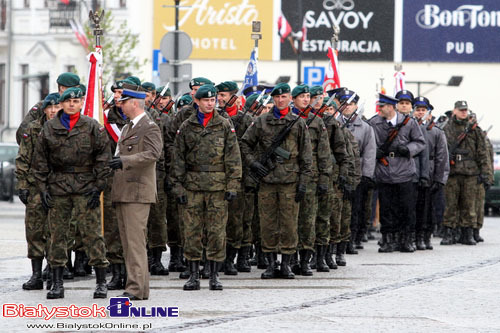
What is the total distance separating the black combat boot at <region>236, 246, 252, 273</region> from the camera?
1388 centimetres

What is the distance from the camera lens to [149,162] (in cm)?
1095

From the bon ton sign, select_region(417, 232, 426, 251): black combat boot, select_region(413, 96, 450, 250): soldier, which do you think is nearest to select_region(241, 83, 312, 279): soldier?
select_region(417, 232, 426, 251): black combat boot

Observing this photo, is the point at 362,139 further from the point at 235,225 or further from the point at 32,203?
the point at 32,203

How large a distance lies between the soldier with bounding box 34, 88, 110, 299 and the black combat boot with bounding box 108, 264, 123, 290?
770 mm

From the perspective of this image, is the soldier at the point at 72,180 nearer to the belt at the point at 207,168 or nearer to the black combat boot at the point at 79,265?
the belt at the point at 207,168

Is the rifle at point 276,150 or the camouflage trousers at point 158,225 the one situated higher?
the rifle at point 276,150

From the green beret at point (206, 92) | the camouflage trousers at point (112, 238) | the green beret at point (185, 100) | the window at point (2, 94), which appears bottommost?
the camouflage trousers at point (112, 238)

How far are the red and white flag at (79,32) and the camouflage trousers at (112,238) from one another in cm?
3022

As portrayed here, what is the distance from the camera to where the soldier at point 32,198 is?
475 inches

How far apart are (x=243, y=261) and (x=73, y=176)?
3.43 metres

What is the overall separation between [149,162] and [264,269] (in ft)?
12.4

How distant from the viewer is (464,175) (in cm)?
1867

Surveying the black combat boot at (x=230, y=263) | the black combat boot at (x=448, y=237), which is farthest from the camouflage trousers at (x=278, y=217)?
the black combat boot at (x=448, y=237)

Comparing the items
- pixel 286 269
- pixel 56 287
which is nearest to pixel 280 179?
pixel 286 269
